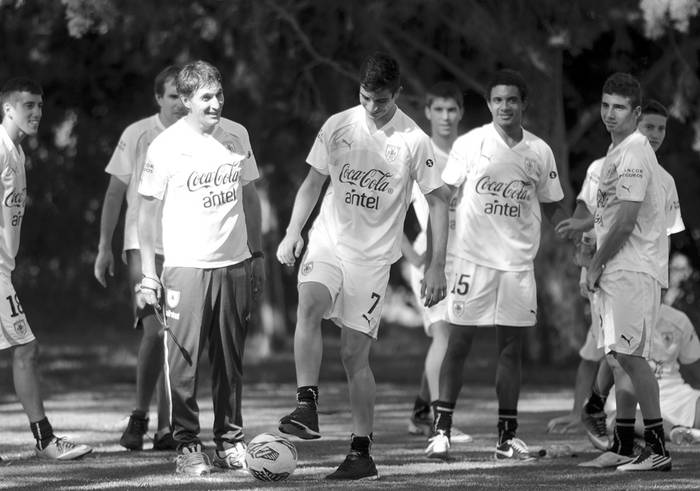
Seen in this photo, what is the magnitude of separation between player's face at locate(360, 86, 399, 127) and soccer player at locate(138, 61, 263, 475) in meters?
0.87

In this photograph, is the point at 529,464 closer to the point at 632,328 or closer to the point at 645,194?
the point at 632,328

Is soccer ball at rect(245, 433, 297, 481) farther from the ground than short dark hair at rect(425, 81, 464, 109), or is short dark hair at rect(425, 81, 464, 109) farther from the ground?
short dark hair at rect(425, 81, 464, 109)

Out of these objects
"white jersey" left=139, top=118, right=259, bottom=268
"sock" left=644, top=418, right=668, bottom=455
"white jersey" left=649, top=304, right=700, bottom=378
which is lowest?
"sock" left=644, top=418, right=668, bottom=455

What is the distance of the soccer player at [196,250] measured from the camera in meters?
8.50

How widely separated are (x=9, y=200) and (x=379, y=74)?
2.68m

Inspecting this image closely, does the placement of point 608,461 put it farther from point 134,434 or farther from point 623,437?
point 134,434

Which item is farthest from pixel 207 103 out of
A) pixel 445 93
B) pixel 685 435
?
pixel 685 435

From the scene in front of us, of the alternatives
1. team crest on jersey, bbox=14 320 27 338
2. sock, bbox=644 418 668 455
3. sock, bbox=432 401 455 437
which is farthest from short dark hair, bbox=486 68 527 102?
team crest on jersey, bbox=14 320 27 338

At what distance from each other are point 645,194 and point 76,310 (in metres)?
26.8

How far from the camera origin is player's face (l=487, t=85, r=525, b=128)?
9609 mm

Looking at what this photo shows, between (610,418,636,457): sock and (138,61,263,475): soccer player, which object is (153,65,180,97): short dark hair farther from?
(610,418,636,457): sock

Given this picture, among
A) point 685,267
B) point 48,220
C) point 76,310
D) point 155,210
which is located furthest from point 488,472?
point 76,310

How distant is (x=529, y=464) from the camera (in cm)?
917

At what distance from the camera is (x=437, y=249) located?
28.2ft
